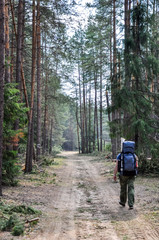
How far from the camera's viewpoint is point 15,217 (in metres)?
5.73

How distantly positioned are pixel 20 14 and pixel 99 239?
35.9 feet

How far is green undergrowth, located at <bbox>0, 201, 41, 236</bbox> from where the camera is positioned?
5186 millimetres

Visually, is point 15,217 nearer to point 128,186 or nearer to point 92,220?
point 92,220

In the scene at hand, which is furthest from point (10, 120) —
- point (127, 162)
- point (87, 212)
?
point (127, 162)

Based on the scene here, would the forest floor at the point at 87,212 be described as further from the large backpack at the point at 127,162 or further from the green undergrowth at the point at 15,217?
the large backpack at the point at 127,162

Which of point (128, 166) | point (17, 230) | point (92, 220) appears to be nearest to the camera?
point (17, 230)

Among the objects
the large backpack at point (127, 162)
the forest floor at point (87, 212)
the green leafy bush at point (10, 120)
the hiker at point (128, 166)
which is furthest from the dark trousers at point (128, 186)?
the green leafy bush at point (10, 120)

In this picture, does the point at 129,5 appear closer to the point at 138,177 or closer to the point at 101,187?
the point at 138,177

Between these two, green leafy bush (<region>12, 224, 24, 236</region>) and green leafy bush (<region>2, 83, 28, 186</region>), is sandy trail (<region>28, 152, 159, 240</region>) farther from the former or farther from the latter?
green leafy bush (<region>2, 83, 28, 186</region>)

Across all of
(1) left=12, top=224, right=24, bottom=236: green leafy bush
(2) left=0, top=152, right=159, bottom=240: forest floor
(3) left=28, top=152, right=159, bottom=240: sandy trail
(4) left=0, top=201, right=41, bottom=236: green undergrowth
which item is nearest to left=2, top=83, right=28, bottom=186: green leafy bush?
(2) left=0, top=152, right=159, bottom=240: forest floor

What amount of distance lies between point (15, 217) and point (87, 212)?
7.15ft

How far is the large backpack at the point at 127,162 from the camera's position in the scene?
7.62m

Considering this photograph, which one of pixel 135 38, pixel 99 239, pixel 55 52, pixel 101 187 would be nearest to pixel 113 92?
pixel 135 38

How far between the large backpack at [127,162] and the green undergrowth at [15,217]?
8.68 feet
